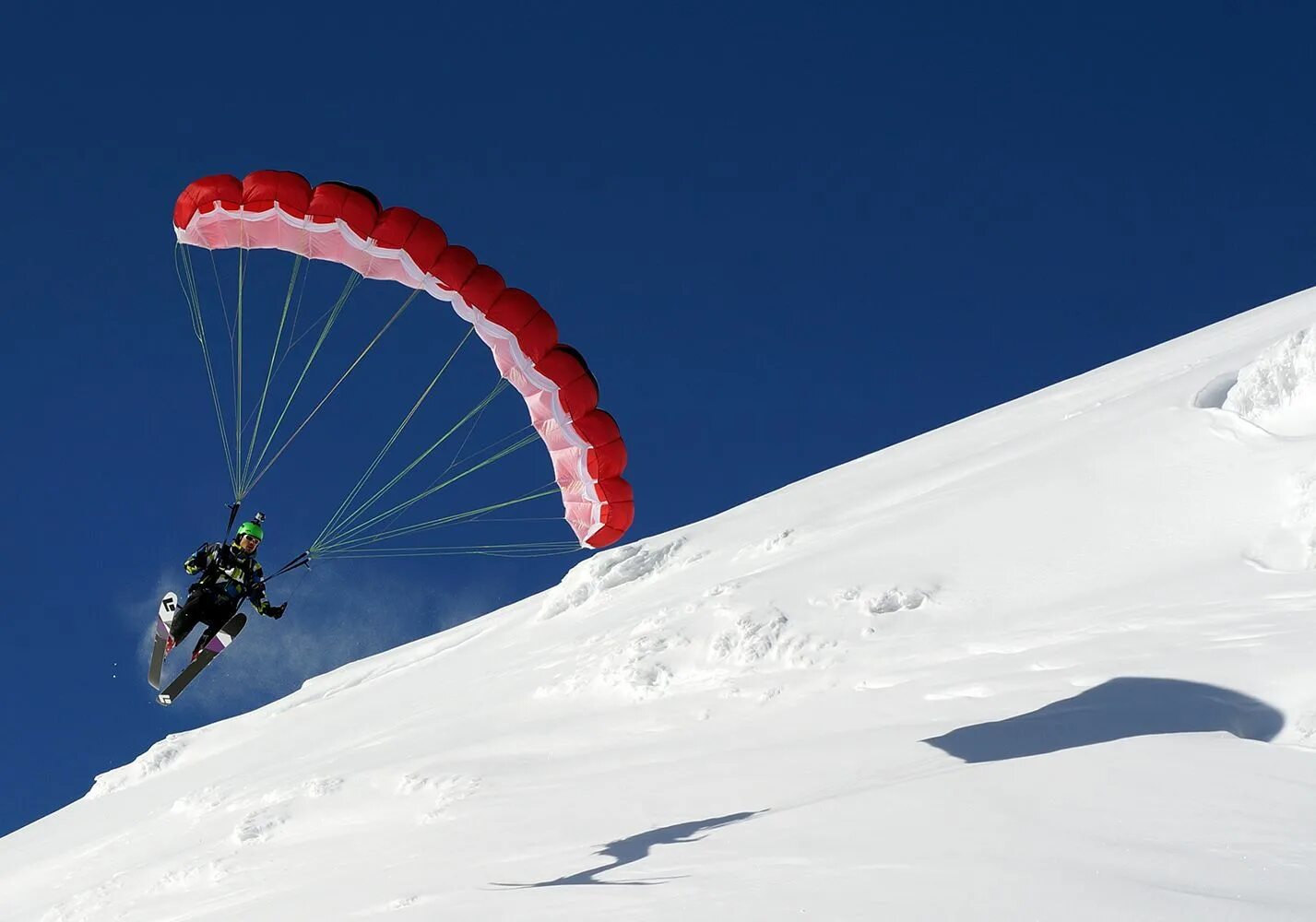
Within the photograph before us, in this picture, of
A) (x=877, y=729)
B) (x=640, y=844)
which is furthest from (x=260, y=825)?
(x=877, y=729)

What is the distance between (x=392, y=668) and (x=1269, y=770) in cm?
1634

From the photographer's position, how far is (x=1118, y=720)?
8508mm

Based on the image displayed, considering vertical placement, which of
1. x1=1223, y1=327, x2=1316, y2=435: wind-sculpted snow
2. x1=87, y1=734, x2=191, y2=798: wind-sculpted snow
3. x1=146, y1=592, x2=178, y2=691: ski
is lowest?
x1=87, y1=734, x2=191, y2=798: wind-sculpted snow

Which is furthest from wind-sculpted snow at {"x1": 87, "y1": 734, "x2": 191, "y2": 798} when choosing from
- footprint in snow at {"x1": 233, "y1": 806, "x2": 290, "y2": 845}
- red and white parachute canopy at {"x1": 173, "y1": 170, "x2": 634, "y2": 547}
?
red and white parachute canopy at {"x1": 173, "y1": 170, "x2": 634, "y2": 547}

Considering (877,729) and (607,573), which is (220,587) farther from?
(607,573)

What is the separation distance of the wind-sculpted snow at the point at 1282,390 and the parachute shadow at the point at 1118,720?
526 centimetres

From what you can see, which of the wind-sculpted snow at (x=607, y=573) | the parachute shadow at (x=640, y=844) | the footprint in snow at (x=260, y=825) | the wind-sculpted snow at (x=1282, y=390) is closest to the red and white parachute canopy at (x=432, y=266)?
the footprint in snow at (x=260, y=825)

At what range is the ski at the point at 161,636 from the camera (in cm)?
1270

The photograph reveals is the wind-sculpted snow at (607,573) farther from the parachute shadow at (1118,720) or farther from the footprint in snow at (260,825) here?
the parachute shadow at (1118,720)

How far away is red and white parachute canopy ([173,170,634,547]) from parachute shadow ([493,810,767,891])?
4722 mm

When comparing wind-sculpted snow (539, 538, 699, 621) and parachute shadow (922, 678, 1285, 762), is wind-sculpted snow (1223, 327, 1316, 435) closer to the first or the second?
parachute shadow (922, 678, 1285, 762)

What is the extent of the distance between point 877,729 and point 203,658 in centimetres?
725

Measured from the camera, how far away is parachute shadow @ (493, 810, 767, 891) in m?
7.95

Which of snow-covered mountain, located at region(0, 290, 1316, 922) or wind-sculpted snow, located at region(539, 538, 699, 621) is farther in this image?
wind-sculpted snow, located at region(539, 538, 699, 621)
